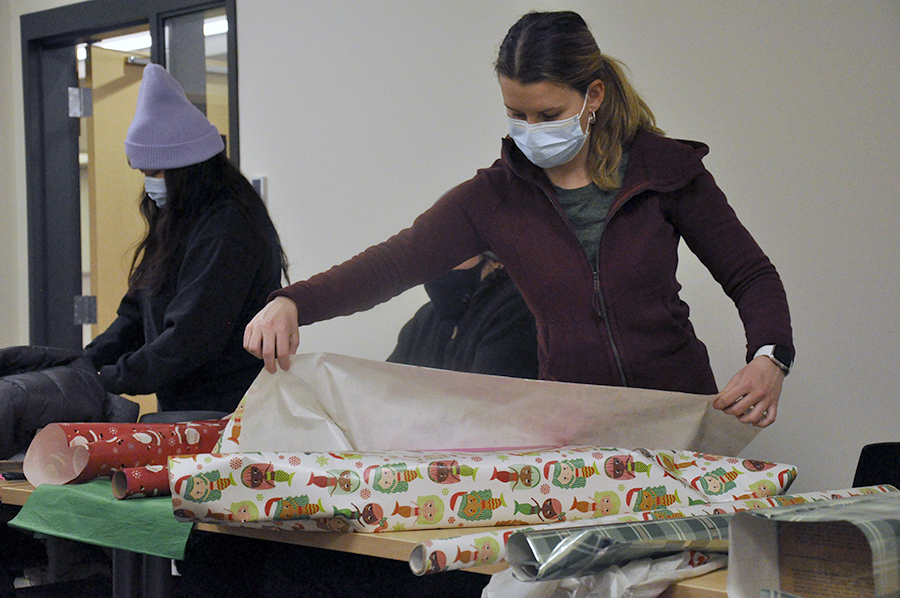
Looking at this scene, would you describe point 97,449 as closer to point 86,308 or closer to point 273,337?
point 273,337

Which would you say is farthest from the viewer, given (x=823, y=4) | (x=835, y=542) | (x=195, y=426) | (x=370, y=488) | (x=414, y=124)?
(x=414, y=124)

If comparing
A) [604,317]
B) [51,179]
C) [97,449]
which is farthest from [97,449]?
[51,179]

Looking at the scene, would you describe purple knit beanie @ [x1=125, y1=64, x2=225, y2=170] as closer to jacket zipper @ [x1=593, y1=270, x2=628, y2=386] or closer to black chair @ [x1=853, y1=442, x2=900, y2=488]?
jacket zipper @ [x1=593, y1=270, x2=628, y2=386]

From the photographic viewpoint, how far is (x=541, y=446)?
3.92ft

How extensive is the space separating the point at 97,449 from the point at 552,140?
839 millimetres

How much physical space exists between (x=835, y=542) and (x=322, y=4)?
271cm

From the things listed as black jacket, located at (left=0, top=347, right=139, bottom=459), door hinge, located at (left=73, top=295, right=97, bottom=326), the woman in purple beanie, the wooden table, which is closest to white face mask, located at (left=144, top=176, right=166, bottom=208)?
the woman in purple beanie

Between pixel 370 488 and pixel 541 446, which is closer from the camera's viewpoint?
pixel 370 488

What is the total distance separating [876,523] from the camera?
0.71m

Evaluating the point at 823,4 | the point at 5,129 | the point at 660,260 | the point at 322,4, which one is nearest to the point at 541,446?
the point at 660,260

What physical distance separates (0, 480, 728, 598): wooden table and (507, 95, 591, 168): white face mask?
71 cm

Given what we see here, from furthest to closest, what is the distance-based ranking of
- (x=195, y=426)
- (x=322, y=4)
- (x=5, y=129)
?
(x=5, y=129) → (x=322, y=4) → (x=195, y=426)

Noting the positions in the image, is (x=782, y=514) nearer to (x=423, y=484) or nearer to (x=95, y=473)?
(x=423, y=484)

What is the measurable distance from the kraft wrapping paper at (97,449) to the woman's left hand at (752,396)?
78cm
